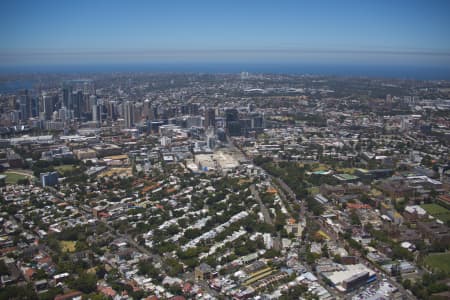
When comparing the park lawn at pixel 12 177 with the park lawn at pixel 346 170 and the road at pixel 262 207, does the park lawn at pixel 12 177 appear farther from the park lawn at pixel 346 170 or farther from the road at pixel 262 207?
the park lawn at pixel 346 170

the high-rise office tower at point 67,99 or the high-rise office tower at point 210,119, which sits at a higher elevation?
the high-rise office tower at point 67,99

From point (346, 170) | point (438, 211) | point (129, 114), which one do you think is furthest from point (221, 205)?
point (129, 114)

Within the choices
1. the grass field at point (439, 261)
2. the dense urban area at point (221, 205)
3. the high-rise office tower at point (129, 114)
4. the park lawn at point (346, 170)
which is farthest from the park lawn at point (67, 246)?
the high-rise office tower at point (129, 114)

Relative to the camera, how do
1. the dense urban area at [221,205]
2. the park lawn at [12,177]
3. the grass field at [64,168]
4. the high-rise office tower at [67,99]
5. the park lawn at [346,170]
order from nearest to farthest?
the dense urban area at [221,205]
the park lawn at [12,177]
the park lawn at [346,170]
the grass field at [64,168]
the high-rise office tower at [67,99]

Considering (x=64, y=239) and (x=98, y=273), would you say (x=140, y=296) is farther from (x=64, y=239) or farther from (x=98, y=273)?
(x=64, y=239)

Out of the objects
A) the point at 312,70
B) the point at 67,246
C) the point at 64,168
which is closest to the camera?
the point at 67,246

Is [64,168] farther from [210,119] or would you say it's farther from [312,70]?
[312,70]

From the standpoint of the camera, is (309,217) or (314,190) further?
(314,190)
